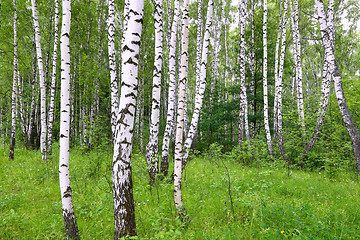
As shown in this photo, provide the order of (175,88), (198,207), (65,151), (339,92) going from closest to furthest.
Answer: (65,151), (198,207), (339,92), (175,88)

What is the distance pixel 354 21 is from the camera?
18.5m

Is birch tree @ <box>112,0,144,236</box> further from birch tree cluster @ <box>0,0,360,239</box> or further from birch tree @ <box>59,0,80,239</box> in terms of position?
birch tree @ <box>59,0,80,239</box>

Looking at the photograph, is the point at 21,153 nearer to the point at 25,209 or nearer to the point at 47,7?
the point at 25,209

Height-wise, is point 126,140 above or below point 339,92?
below

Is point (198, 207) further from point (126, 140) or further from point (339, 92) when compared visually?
point (339, 92)

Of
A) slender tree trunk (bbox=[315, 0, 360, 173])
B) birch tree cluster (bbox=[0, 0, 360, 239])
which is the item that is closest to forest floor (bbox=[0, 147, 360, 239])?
birch tree cluster (bbox=[0, 0, 360, 239])

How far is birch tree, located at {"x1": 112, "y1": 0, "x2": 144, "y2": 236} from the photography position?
2650 millimetres

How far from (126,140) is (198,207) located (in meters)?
2.65

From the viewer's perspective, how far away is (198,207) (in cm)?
430

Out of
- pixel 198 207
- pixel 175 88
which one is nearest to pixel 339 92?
pixel 198 207

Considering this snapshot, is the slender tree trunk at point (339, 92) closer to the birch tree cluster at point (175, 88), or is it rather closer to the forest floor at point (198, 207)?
the birch tree cluster at point (175, 88)

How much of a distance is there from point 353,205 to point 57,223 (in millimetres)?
6692

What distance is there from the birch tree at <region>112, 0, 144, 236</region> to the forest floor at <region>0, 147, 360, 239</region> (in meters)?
0.44

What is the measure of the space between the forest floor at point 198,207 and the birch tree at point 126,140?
443 mm
